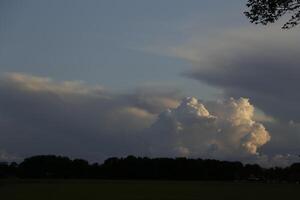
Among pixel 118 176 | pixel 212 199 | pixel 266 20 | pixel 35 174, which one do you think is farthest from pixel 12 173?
pixel 266 20

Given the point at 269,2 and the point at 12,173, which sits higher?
the point at 12,173

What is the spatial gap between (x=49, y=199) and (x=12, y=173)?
144m

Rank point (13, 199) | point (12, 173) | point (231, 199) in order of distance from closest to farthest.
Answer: point (13, 199) → point (231, 199) → point (12, 173)

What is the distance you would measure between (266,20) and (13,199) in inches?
1339

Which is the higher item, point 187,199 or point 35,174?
point 35,174

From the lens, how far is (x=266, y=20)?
2028 cm

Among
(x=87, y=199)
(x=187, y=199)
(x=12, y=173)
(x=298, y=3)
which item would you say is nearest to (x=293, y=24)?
(x=298, y=3)

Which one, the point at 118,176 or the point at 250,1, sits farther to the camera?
the point at 118,176

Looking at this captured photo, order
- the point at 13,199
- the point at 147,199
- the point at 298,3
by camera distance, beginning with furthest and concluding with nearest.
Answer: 1. the point at 147,199
2. the point at 13,199
3. the point at 298,3

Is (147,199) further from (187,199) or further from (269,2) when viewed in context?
(269,2)

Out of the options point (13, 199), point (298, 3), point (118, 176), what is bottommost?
point (13, 199)

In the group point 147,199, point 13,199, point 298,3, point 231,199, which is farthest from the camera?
point 231,199

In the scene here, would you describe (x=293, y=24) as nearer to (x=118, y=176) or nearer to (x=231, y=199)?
(x=231, y=199)

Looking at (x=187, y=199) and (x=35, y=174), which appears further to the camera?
(x=35, y=174)
